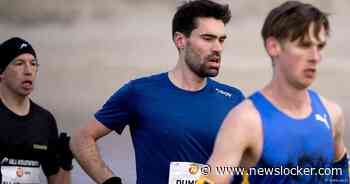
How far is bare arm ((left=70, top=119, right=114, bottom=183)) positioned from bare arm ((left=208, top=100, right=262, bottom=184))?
3.47 feet

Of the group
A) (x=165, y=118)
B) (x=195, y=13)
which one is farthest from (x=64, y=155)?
(x=195, y=13)

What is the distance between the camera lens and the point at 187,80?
11.5 ft

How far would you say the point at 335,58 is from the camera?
382cm

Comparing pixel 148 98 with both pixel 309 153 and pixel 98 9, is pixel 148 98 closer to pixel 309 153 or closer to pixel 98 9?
pixel 98 9

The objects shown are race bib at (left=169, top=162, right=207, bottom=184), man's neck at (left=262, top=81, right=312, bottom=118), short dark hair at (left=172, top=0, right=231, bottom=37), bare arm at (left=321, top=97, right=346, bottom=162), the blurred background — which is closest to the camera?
man's neck at (left=262, top=81, right=312, bottom=118)

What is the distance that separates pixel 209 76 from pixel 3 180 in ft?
3.34

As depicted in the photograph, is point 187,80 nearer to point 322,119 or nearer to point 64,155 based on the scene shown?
point 64,155

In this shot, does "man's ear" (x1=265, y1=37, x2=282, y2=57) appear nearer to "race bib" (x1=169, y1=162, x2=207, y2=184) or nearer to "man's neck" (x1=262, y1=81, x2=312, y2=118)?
"man's neck" (x1=262, y1=81, x2=312, y2=118)

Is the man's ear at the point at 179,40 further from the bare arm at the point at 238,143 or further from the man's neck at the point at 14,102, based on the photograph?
the bare arm at the point at 238,143

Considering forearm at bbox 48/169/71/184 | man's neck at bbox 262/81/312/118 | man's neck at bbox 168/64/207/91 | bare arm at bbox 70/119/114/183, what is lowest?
forearm at bbox 48/169/71/184

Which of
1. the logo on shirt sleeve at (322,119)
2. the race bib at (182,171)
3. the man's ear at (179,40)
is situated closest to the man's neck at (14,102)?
the man's ear at (179,40)

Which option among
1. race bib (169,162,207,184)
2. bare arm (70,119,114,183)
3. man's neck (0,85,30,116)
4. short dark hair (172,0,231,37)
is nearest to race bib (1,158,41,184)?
man's neck (0,85,30,116)

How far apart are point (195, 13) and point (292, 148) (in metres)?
1.21

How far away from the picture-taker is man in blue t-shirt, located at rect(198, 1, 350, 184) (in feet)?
8.16
